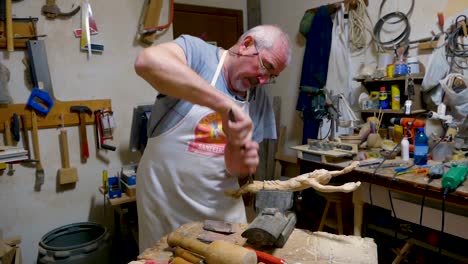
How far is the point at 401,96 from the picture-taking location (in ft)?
7.84

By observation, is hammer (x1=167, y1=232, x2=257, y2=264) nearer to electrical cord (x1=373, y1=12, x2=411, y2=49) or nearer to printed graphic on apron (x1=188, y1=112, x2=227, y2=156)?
printed graphic on apron (x1=188, y1=112, x2=227, y2=156)

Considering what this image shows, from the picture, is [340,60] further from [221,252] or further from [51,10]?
[221,252]

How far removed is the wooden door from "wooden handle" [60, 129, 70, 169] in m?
1.47

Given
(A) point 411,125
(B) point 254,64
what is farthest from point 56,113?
(A) point 411,125

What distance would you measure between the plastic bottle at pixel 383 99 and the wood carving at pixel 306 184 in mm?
1565

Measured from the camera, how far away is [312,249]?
2.75ft

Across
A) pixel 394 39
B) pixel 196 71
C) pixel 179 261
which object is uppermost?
pixel 394 39

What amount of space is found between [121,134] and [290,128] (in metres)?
1.78

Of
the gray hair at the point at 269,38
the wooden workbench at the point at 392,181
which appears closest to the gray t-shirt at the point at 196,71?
the gray hair at the point at 269,38

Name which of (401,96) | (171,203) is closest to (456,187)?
(401,96)

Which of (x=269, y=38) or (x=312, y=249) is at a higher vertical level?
(x=269, y=38)

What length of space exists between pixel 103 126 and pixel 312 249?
1833 mm

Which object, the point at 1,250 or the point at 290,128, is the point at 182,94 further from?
the point at 290,128

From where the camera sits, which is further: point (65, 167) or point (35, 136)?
point (65, 167)
